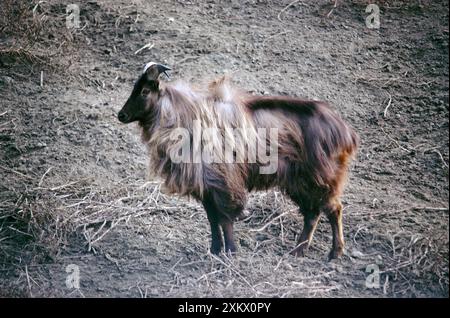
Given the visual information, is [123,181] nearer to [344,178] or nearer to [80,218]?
[80,218]

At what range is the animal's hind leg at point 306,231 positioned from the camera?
664cm

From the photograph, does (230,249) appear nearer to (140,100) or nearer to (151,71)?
(140,100)

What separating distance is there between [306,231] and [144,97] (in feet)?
6.37

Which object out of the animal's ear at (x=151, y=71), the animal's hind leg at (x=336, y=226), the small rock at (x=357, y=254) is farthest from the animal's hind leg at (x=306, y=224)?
the animal's ear at (x=151, y=71)

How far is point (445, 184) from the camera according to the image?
7578 millimetres

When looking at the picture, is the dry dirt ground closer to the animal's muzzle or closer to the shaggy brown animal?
the shaggy brown animal

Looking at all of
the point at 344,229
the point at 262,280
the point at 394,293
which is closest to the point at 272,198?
the point at 344,229

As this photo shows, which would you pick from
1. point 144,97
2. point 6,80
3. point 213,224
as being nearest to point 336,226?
point 213,224

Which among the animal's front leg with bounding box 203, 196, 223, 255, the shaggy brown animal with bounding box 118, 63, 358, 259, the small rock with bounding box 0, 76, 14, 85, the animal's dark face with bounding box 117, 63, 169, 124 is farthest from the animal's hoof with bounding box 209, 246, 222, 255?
the small rock with bounding box 0, 76, 14, 85

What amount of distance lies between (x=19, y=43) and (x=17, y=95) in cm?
100

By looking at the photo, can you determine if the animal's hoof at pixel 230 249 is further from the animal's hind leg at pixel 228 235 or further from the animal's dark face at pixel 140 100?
the animal's dark face at pixel 140 100

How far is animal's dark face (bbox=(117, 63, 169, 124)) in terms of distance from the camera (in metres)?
6.42

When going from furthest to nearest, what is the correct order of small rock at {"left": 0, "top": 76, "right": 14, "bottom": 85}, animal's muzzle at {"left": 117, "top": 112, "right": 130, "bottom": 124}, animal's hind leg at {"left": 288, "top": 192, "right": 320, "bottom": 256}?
small rock at {"left": 0, "top": 76, "right": 14, "bottom": 85} → animal's hind leg at {"left": 288, "top": 192, "right": 320, "bottom": 256} → animal's muzzle at {"left": 117, "top": 112, "right": 130, "bottom": 124}

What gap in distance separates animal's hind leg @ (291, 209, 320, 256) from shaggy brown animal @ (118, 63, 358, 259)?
0.05m
